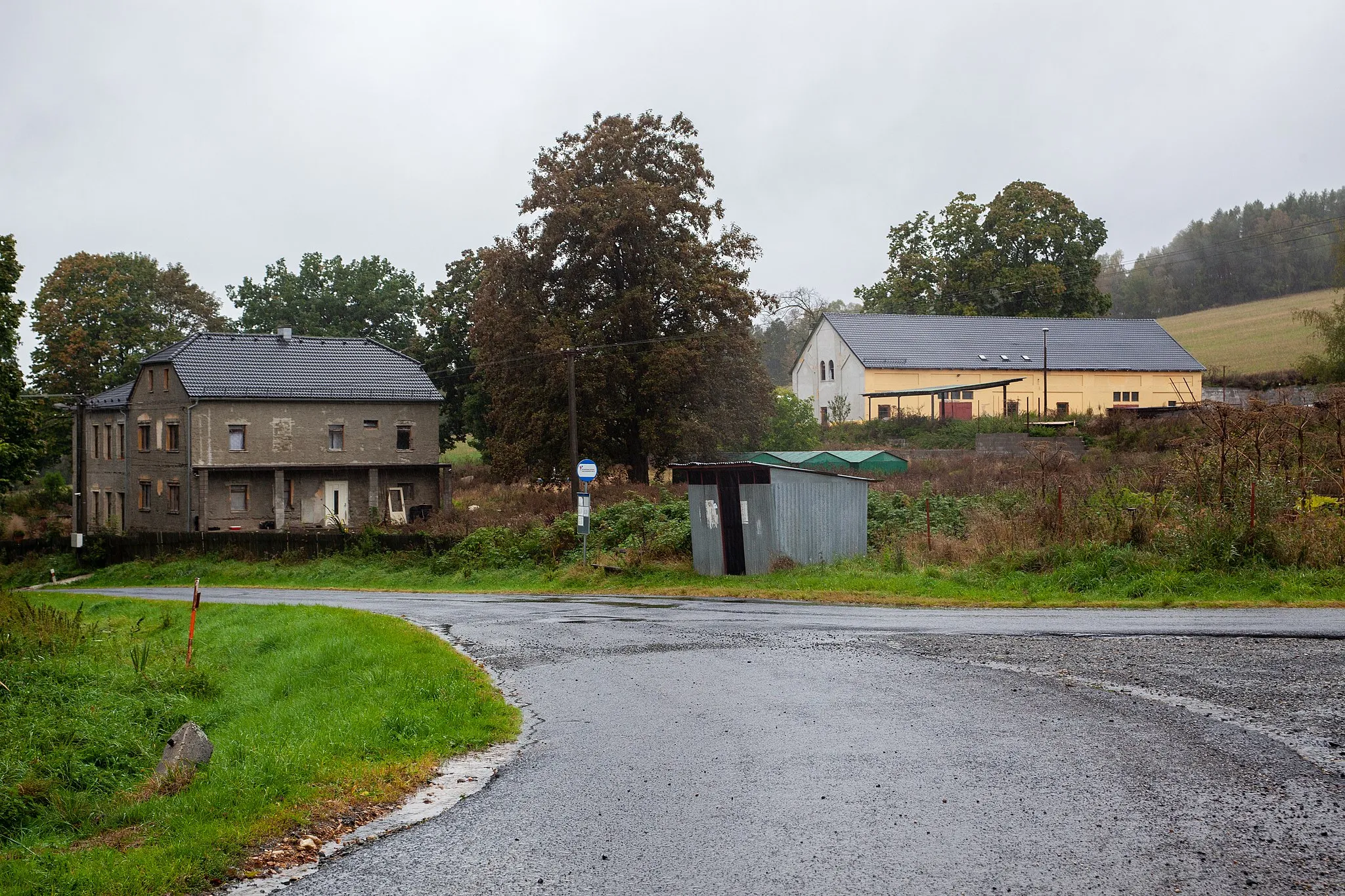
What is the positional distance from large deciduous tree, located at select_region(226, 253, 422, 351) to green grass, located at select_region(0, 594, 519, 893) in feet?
207

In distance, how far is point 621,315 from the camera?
46.3 metres

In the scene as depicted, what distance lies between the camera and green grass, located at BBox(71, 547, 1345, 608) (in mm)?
19375

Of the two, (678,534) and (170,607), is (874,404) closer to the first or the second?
(678,534)

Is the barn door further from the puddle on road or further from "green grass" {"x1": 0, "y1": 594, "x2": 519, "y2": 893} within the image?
"green grass" {"x1": 0, "y1": 594, "x2": 519, "y2": 893}

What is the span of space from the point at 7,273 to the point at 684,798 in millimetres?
38111

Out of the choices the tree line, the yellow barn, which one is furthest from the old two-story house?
the yellow barn

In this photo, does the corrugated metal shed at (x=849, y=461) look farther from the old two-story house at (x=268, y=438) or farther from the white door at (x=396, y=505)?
the white door at (x=396, y=505)

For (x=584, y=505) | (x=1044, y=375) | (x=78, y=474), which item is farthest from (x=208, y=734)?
(x=1044, y=375)

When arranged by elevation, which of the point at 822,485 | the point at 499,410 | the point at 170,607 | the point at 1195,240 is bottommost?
the point at 170,607

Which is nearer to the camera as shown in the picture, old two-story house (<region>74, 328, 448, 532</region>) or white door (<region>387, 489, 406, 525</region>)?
old two-story house (<region>74, 328, 448, 532</region>)

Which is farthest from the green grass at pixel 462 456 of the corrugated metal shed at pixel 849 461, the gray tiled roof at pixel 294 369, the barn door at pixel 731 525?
the barn door at pixel 731 525

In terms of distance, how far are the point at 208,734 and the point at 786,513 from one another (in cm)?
1594

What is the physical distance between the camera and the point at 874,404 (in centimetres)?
6581

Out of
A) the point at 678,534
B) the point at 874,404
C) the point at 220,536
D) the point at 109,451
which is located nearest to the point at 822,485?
the point at 678,534
